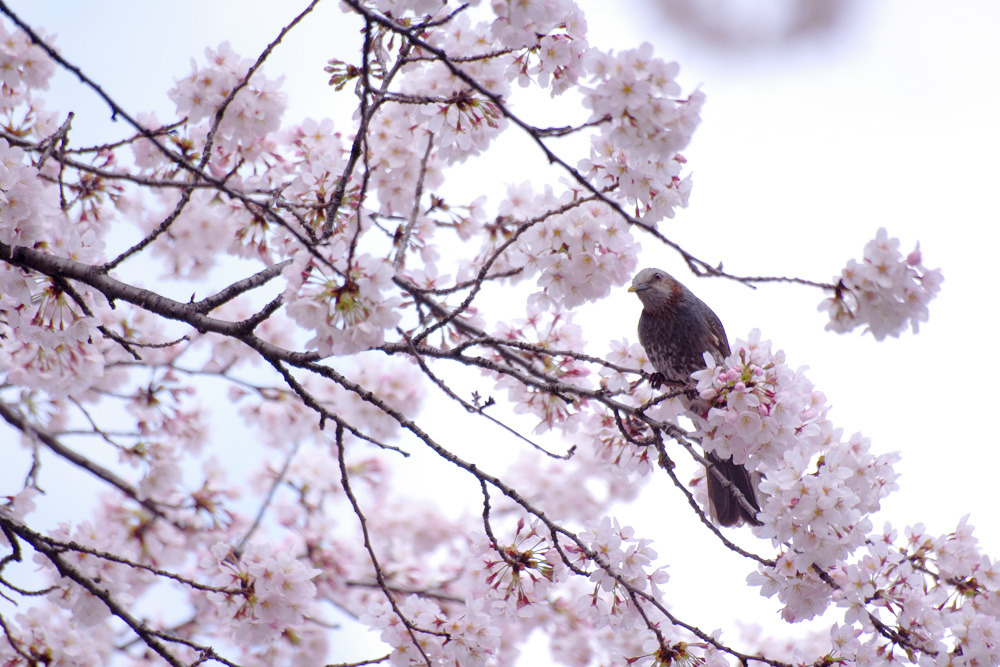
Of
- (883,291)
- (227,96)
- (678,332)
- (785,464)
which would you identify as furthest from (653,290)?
(227,96)

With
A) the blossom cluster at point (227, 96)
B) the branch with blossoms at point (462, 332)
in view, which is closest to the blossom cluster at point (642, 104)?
the branch with blossoms at point (462, 332)

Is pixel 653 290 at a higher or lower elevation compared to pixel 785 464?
higher

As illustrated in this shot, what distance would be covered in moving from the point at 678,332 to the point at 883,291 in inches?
77.0

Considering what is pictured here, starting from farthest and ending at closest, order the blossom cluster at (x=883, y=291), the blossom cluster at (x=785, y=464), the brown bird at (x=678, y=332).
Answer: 1. the brown bird at (x=678, y=332)
2. the blossom cluster at (x=785, y=464)
3. the blossom cluster at (x=883, y=291)

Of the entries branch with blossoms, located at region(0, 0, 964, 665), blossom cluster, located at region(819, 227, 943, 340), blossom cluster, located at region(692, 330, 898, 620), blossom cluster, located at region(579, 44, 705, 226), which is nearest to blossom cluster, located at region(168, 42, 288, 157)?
branch with blossoms, located at region(0, 0, 964, 665)

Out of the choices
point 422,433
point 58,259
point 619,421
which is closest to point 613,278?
point 619,421

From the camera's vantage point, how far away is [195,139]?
11.6ft

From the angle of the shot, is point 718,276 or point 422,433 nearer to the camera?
point 718,276

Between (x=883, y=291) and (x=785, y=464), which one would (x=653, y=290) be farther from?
(x=883, y=291)

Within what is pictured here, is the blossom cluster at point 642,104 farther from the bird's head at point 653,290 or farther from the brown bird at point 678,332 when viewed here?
the bird's head at point 653,290

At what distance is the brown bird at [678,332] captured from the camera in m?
3.73

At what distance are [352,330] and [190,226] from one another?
3.32 m

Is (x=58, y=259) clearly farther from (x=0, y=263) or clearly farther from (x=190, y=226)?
(x=190, y=226)

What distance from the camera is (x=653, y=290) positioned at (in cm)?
400
